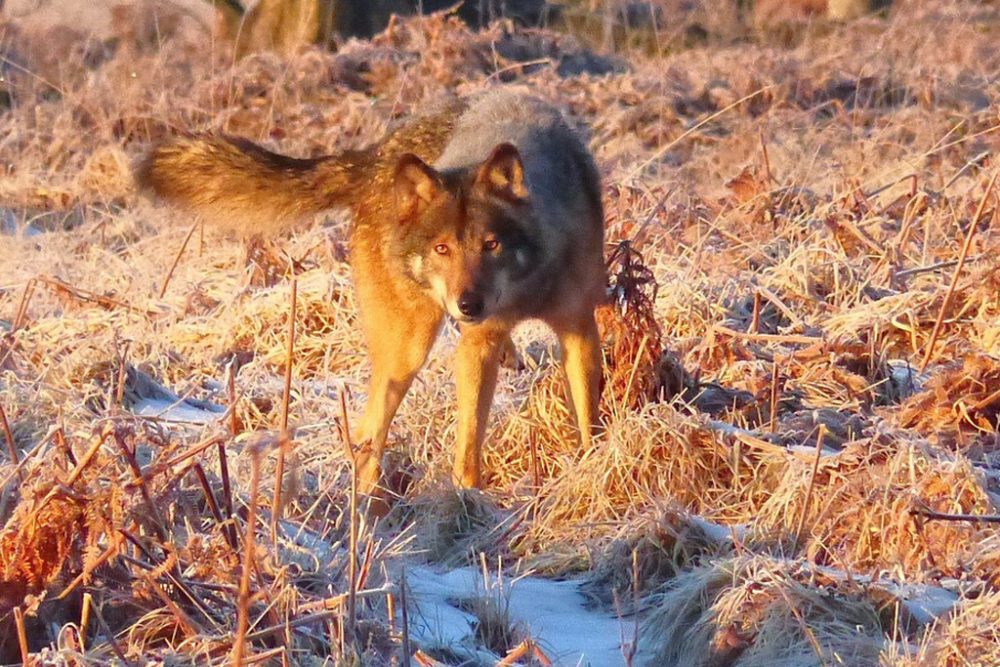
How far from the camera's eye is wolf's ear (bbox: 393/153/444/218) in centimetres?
615

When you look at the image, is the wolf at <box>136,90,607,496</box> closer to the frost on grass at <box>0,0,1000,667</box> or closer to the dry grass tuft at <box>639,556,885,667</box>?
the frost on grass at <box>0,0,1000,667</box>

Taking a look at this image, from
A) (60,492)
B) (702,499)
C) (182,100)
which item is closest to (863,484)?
(702,499)

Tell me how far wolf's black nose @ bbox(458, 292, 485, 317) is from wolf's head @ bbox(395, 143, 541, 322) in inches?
0.5

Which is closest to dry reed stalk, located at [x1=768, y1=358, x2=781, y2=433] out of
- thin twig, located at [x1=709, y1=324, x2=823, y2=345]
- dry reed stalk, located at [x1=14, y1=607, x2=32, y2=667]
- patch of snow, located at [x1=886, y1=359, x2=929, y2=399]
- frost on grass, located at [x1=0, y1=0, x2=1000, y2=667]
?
frost on grass, located at [x1=0, y1=0, x2=1000, y2=667]

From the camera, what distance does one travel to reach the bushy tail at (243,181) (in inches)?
268

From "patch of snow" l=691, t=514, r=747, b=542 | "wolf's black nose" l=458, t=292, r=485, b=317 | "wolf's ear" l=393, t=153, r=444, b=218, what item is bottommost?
"patch of snow" l=691, t=514, r=747, b=542

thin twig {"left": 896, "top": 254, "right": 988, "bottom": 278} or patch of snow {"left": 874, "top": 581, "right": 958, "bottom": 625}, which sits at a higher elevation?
thin twig {"left": 896, "top": 254, "right": 988, "bottom": 278}

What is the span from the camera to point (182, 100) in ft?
46.2

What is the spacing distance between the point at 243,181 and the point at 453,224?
3.93ft

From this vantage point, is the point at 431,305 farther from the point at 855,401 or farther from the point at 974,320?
the point at 974,320

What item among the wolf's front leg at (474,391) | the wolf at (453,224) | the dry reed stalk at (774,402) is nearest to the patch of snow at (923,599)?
the dry reed stalk at (774,402)

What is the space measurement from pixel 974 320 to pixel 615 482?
2.57 metres

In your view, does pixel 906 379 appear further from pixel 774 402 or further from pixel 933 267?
pixel 774 402

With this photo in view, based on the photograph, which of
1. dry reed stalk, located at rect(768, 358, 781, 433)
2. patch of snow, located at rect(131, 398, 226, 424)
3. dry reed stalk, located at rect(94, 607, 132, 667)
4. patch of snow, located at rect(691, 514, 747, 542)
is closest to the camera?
dry reed stalk, located at rect(94, 607, 132, 667)
